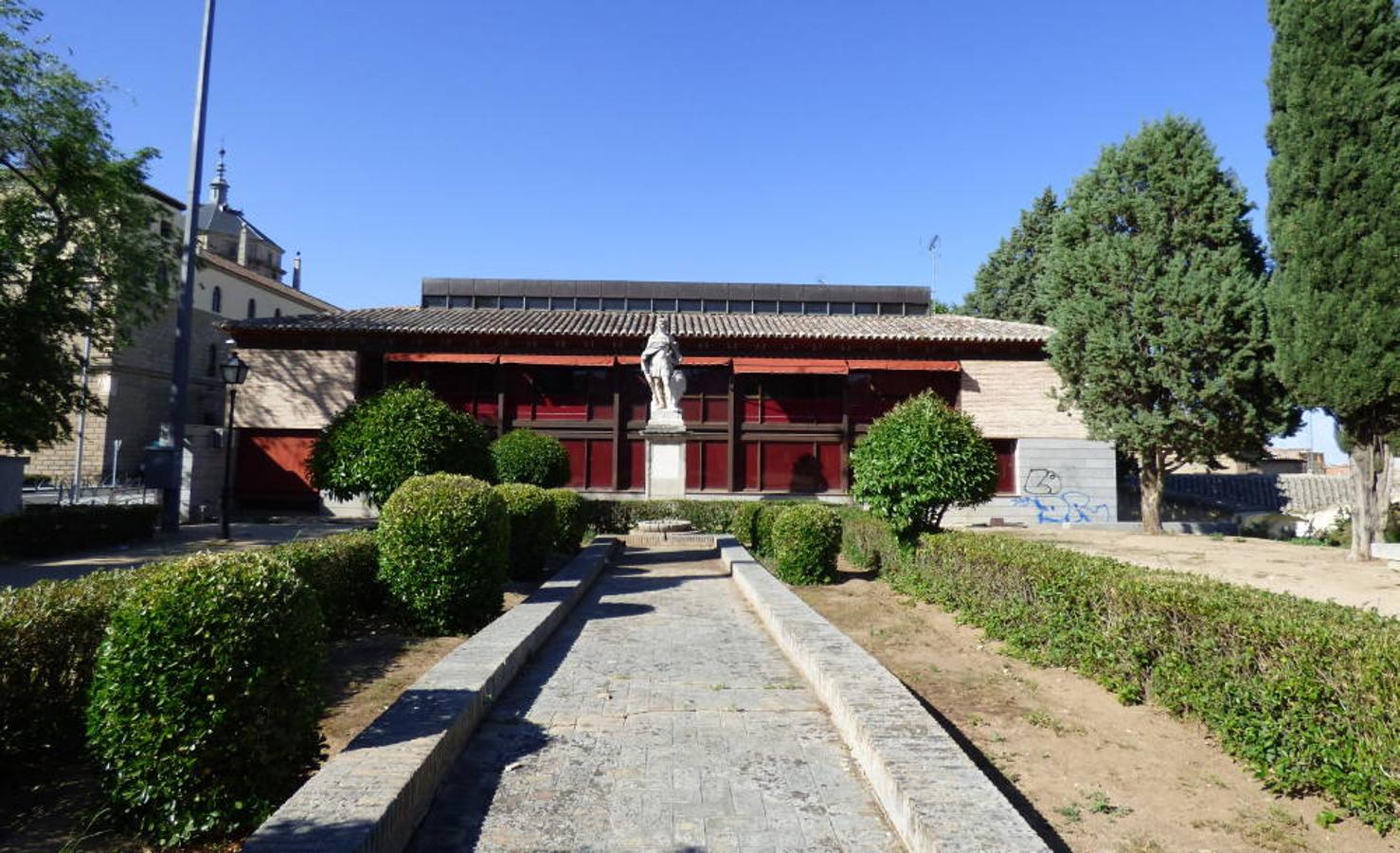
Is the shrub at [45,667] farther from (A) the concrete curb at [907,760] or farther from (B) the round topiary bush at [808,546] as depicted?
(B) the round topiary bush at [808,546]

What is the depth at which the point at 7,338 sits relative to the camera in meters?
14.6

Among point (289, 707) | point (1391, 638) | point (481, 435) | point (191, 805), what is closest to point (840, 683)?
point (1391, 638)

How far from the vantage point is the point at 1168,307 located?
1883 cm

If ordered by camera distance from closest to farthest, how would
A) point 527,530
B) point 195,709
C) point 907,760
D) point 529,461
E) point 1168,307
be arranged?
point 195,709 → point 907,760 → point 527,530 → point 529,461 → point 1168,307

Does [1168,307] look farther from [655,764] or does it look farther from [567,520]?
[655,764]

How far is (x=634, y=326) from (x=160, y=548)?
597 inches

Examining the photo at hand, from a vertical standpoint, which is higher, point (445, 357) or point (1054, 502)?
point (445, 357)

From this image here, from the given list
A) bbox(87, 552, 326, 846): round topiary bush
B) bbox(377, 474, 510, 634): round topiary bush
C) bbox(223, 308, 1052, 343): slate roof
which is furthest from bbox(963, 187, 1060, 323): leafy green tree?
bbox(87, 552, 326, 846): round topiary bush

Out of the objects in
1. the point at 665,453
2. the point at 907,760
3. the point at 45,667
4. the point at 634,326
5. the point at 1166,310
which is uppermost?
the point at 634,326

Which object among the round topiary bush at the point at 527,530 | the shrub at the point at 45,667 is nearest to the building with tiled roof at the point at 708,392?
the round topiary bush at the point at 527,530

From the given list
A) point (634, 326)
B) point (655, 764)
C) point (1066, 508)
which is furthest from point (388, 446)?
point (1066, 508)

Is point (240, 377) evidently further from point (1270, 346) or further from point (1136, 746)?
point (1270, 346)

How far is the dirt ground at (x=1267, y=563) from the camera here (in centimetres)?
986

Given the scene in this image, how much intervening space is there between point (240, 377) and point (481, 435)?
339 inches
